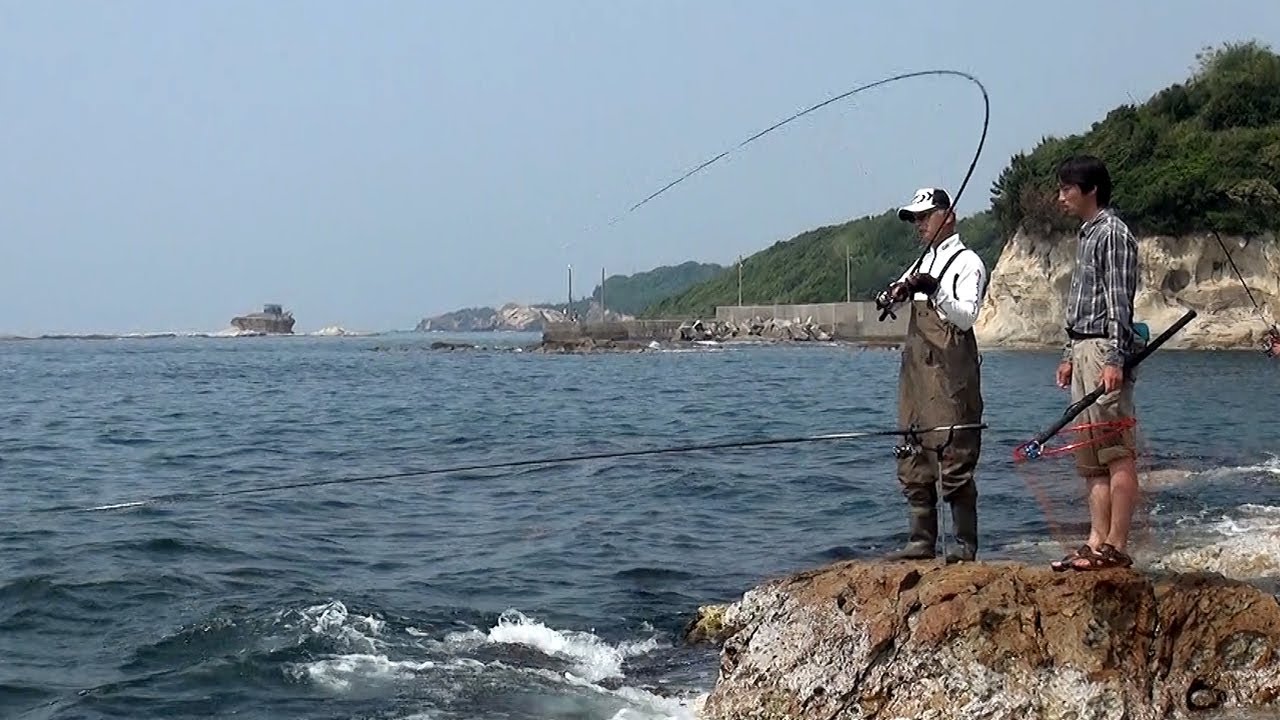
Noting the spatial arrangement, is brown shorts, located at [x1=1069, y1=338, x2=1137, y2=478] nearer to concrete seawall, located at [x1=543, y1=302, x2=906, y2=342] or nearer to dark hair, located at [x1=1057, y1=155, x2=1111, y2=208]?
dark hair, located at [x1=1057, y1=155, x2=1111, y2=208]

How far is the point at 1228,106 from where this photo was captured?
61.5m

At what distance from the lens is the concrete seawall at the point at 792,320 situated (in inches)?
3302

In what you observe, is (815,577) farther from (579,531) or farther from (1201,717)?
(579,531)

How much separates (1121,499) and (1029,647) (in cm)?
84

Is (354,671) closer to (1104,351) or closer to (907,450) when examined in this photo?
(907,450)

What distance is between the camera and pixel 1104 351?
602 cm

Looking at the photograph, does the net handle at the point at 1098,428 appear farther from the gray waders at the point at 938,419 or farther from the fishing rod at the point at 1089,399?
the gray waders at the point at 938,419

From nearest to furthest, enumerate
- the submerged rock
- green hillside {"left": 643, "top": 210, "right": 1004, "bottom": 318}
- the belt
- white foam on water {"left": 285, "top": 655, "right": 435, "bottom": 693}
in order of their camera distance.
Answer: the belt → white foam on water {"left": 285, "top": 655, "right": 435, "bottom": 693} → the submerged rock → green hillside {"left": 643, "top": 210, "right": 1004, "bottom": 318}

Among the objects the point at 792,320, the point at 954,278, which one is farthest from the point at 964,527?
the point at 792,320

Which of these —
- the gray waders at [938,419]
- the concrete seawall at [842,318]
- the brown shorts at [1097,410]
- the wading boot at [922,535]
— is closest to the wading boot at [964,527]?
the gray waders at [938,419]

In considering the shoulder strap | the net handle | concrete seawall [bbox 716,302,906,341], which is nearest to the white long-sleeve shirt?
the shoulder strap

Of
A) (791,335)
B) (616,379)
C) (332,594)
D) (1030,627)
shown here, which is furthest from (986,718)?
(791,335)

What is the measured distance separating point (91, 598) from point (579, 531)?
4.71m

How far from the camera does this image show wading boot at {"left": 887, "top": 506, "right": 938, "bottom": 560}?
6598mm
